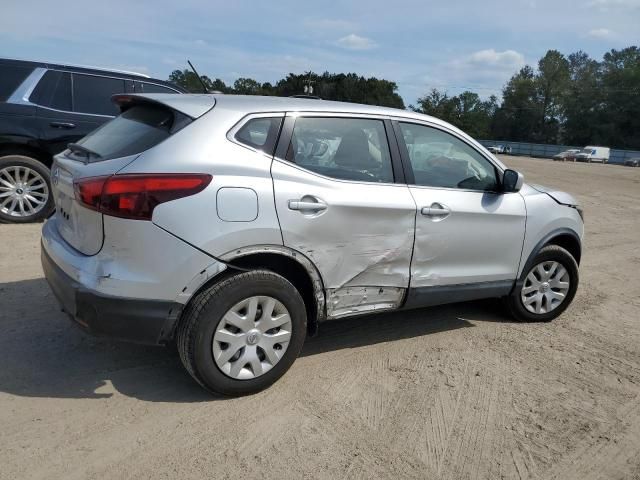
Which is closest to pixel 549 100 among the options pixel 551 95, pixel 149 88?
pixel 551 95

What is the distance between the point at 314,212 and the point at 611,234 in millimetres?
7930

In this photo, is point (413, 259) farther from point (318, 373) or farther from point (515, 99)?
point (515, 99)

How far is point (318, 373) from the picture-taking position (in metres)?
3.69

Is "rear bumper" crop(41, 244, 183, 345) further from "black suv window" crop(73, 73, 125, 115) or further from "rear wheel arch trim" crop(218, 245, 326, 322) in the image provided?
"black suv window" crop(73, 73, 125, 115)

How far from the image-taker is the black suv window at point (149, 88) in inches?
296

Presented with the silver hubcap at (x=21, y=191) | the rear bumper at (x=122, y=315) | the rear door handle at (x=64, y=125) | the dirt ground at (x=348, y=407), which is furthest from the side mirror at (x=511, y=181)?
the silver hubcap at (x=21, y=191)

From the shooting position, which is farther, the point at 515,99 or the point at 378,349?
the point at 515,99

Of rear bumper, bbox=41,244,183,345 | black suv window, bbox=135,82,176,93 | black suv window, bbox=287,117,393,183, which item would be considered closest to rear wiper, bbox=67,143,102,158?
rear bumper, bbox=41,244,183,345

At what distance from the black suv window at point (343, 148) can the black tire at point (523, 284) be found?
168cm

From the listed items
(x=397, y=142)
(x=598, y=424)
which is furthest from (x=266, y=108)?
(x=598, y=424)

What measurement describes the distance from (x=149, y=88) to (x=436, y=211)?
17.4 ft

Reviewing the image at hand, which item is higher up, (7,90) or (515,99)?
(515,99)

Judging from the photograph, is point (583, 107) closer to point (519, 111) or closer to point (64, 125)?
point (519, 111)

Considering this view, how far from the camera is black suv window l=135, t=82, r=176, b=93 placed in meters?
7.52
